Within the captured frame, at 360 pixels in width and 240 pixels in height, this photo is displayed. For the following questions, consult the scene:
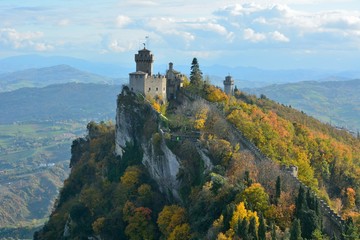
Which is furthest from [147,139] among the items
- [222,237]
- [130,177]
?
[222,237]

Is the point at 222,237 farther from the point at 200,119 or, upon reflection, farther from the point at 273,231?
the point at 200,119

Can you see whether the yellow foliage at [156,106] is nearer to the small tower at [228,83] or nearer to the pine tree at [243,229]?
the small tower at [228,83]

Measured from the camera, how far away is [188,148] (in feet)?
213

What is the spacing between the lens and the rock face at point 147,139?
6719cm

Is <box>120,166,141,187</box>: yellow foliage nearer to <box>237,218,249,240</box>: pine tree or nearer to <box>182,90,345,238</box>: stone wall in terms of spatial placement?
<box>182,90,345,238</box>: stone wall

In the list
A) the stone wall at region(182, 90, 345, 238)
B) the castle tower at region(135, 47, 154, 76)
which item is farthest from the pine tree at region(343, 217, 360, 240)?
the castle tower at region(135, 47, 154, 76)

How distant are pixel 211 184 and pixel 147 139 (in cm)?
2217

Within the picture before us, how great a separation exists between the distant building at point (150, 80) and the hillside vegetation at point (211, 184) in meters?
2.06

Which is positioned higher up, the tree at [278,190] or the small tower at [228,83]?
the small tower at [228,83]

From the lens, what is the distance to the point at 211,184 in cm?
5478

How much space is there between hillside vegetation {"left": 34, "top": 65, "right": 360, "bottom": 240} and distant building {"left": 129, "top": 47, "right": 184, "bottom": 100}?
2056 millimetres

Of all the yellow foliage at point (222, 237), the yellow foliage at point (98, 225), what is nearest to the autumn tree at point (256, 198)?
the yellow foliage at point (222, 237)

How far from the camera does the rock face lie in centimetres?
6719

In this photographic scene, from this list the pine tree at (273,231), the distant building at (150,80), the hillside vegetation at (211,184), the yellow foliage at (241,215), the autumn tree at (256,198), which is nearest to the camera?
the pine tree at (273,231)
